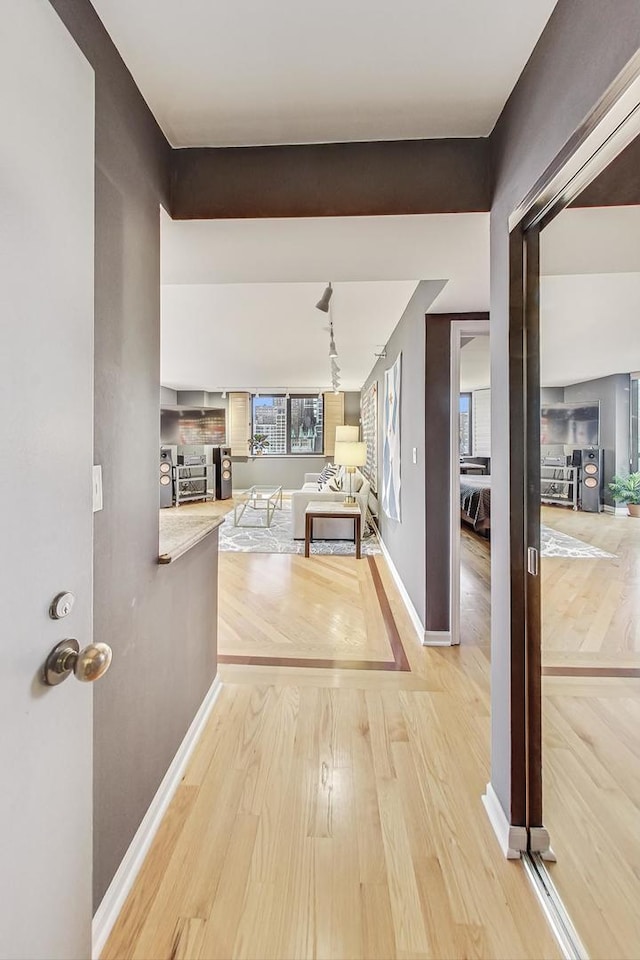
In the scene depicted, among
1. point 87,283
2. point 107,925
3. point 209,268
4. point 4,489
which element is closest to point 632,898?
point 107,925

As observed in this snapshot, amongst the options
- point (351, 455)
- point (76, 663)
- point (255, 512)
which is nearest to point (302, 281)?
point (76, 663)

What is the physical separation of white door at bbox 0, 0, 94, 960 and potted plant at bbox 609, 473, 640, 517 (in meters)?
1.21

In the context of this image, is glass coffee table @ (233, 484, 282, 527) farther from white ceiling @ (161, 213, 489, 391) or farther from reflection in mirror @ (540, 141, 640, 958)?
reflection in mirror @ (540, 141, 640, 958)

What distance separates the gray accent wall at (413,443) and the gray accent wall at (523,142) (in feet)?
3.07

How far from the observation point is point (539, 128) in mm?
1178

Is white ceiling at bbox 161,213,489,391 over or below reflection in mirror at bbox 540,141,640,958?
over

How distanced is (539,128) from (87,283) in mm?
1262

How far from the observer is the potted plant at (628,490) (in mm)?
969

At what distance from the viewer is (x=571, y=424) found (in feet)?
4.10

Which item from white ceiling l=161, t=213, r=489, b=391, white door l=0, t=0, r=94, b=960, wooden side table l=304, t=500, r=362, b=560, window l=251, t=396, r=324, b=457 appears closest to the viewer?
white door l=0, t=0, r=94, b=960

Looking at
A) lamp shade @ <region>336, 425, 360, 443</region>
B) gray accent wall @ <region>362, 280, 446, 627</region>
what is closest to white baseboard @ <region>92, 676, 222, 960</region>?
gray accent wall @ <region>362, 280, 446, 627</region>

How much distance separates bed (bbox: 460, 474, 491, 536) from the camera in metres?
5.31

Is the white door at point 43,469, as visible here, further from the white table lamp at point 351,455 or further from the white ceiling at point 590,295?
the white table lamp at point 351,455

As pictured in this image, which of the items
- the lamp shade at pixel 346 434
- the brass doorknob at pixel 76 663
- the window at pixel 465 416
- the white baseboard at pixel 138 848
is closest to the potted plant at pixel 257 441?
the lamp shade at pixel 346 434
